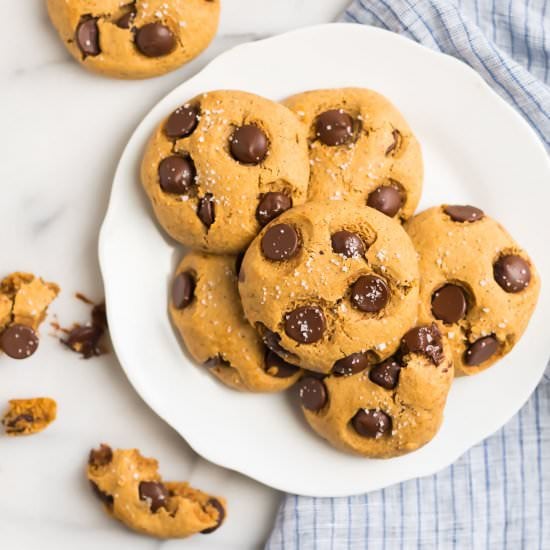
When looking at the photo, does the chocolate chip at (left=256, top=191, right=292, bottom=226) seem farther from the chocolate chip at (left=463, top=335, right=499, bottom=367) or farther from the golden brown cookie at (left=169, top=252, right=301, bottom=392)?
the chocolate chip at (left=463, top=335, right=499, bottom=367)

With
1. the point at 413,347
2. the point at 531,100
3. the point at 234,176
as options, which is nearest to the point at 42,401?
the point at 234,176

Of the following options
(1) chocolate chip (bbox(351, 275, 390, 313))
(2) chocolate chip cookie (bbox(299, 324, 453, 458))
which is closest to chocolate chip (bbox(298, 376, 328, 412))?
(2) chocolate chip cookie (bbox(299, 324, 453, 458))

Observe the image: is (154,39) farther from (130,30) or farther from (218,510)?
(218,510)

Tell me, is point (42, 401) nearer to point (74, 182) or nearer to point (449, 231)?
point (74, 182)

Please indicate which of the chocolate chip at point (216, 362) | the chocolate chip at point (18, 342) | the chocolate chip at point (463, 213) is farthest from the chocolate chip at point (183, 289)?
the chocolate chip at point (463, 213)

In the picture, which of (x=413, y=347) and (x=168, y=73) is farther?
(x=168, y=73)

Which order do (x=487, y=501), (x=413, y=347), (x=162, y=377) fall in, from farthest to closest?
1. (x=487, y=501)
2. (x=162, y=377)
3. (x=413, y=347)
